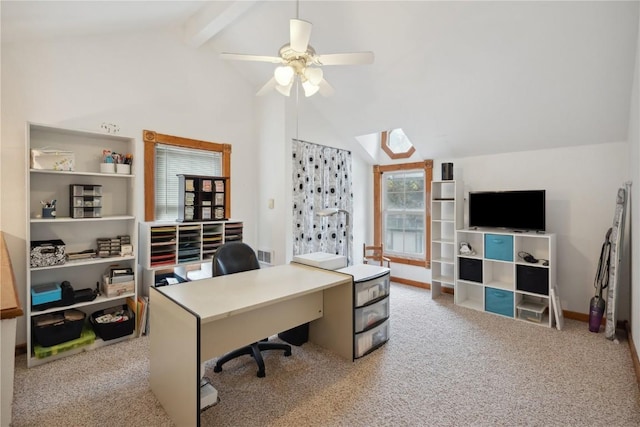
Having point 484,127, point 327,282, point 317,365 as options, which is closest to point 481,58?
point 484,127

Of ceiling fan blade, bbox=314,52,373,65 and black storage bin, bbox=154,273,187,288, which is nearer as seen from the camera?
ceiling fan blade, bbox=314,52,373,65

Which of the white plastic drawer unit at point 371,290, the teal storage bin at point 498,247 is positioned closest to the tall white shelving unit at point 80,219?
the white plastic drawer unit at point 371,290

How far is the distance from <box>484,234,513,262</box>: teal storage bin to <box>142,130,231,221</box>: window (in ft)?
10.6

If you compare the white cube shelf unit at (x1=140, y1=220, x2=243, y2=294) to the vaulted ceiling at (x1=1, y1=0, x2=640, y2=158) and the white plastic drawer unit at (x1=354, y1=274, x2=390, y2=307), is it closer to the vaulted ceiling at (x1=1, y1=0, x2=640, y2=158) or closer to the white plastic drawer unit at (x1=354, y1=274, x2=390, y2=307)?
the white plastic drawer unit at (x1=354, y1=274, x2=390, y2=307)

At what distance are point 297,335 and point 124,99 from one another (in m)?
2.95

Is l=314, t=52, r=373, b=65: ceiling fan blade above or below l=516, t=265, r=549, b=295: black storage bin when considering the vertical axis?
above

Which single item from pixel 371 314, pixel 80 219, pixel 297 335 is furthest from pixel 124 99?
pixel 371 314

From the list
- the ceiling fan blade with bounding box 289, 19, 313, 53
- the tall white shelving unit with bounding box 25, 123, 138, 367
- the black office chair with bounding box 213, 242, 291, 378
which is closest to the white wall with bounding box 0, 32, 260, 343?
the tall white shelving unit with bounding box 25, 123, 138, 367

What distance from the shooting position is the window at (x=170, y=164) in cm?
347

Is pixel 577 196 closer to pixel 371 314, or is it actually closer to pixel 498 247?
pixel 498 247

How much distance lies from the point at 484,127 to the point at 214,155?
10.9ft

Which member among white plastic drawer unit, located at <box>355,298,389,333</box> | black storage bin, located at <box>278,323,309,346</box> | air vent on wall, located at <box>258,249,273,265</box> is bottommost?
black storage bin, located at <box>278,323,309,346</box>

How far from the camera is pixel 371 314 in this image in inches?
111

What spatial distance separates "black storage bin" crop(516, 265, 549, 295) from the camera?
135 inches
